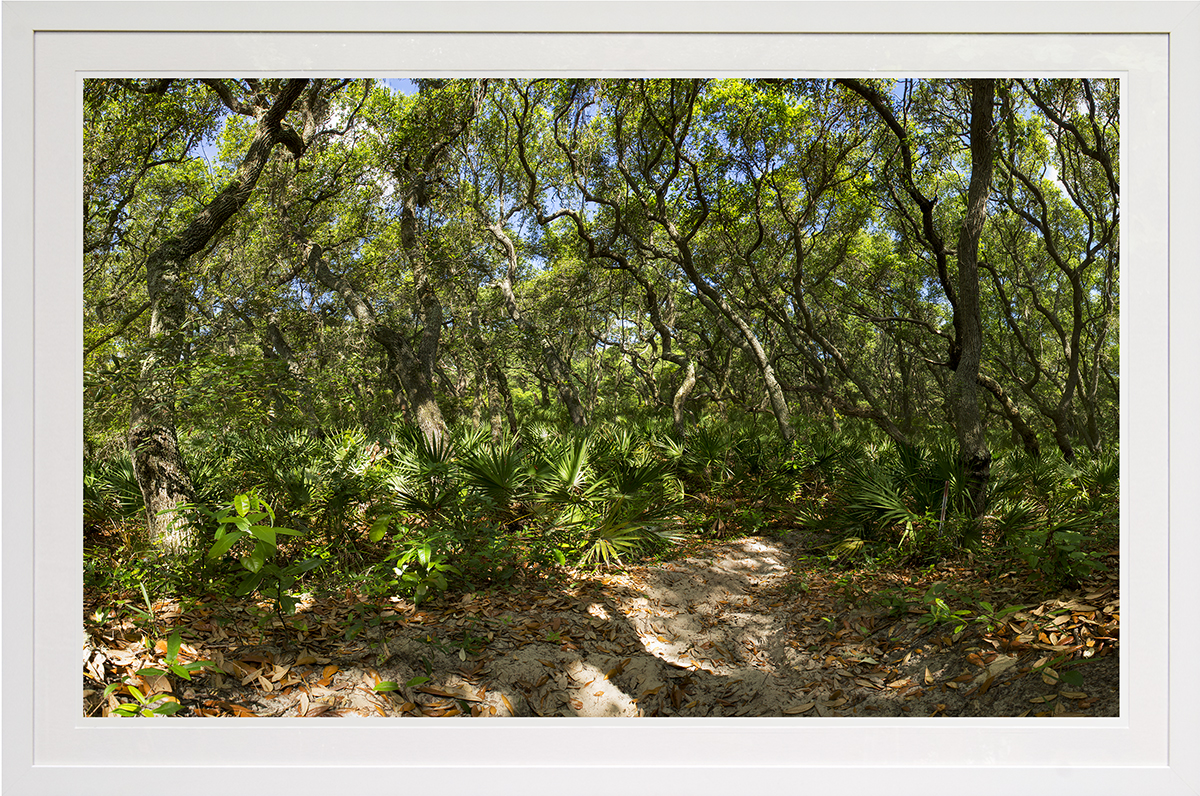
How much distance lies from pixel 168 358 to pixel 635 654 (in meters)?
3.34

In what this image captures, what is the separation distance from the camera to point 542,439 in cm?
452

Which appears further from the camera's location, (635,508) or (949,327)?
(949,327)

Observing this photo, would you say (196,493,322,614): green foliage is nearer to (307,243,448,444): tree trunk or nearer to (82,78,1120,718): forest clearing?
(82,78,1120,718): forest clearing

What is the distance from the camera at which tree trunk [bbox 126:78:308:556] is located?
121 inches

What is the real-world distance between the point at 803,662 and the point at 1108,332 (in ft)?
17.6

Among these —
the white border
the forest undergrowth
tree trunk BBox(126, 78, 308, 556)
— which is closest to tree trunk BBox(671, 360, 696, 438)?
the forest undergrowth

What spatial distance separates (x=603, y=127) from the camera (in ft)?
19.3

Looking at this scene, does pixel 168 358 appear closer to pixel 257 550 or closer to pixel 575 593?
pixel 257 550

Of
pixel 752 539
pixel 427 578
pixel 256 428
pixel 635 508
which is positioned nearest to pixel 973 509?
pixel 752 539

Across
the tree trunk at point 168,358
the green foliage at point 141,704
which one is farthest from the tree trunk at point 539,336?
the green foliage at point 141,704

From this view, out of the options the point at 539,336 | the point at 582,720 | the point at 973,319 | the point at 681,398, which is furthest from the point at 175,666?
the point at 681,398

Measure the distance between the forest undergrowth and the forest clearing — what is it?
2 cm
